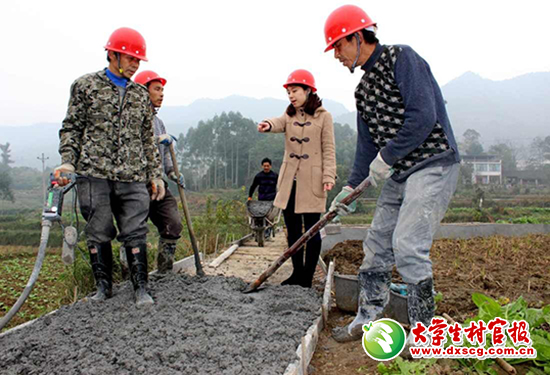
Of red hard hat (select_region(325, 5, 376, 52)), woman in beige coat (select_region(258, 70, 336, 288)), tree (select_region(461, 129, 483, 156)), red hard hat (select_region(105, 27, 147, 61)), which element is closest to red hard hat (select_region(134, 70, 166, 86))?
red hard hat (select_region(105, 27, 147, 61))

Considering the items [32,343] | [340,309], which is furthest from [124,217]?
[340,309]

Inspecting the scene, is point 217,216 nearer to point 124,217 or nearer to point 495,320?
point 124,217

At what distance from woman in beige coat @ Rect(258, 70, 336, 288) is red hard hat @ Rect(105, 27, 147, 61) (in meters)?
1.14

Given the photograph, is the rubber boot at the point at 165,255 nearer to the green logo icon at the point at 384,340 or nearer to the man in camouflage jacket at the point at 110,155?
the man in camouflage jacket at the point at 110,155

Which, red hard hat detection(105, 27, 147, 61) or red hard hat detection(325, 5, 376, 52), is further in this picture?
red hard hat detection(105, 27, 147, 61)

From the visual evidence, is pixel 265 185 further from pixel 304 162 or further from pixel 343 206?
pixel 343 206

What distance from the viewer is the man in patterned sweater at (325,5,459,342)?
2135 mm

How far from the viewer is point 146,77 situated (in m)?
3.81

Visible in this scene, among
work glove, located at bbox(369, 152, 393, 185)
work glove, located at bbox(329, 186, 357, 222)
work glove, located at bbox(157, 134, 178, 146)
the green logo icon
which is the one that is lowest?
the green logo icon

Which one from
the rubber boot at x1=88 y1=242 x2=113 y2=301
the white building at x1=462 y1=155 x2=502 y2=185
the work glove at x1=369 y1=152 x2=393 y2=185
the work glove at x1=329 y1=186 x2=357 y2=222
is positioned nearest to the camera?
the work glove at x1=369 y1=152 x2=393 y2=185

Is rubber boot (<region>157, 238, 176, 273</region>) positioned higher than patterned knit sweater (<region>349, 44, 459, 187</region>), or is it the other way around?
patterned knit sweater (<region>349, 44, 459, 187</region>)

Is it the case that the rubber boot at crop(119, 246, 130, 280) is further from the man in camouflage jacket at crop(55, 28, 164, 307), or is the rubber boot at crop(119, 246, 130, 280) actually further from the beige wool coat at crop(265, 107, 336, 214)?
the beige wool coat at crop(265, 107, 336, 214)

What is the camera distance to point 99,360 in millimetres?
2016

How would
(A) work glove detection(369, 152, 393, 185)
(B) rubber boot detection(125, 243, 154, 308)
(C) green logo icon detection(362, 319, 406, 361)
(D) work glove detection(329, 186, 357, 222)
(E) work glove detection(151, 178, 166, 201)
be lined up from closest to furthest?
(C) green logo icon detection(362, 319, 406, 361), (A) work glove detection(369, 152, 393, 185), (D) work glove detection(329, 186, 357, 222), (B) rubber boot detection(125, 243, 154, 308), (E) work glove detection(151, 178, 166, 201)
